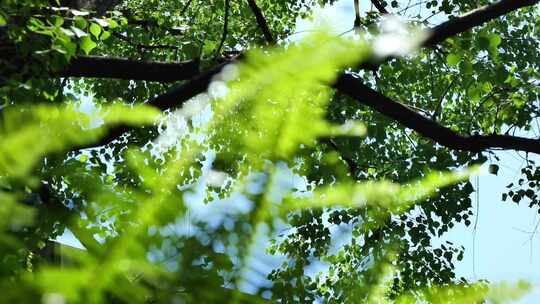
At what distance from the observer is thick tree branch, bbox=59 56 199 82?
4766mm

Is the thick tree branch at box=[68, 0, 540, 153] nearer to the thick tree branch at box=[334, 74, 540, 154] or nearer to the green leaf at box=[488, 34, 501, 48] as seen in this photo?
the thick tree branch at box=[334, 74, 540, 154]

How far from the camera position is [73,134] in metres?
0.75

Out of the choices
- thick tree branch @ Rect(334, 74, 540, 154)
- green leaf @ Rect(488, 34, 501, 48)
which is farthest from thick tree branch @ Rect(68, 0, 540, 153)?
green leaf @ Rect(488, 34, 501, 48)

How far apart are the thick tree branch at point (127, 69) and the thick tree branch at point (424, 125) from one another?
1.16 m

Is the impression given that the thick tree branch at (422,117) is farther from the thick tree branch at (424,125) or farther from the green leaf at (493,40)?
the green leaf at (493,40)

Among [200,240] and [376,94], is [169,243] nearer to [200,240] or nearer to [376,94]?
[200,240]

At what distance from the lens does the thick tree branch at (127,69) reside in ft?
15.6

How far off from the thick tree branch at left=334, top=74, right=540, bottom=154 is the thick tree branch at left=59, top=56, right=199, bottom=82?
3.81 ft

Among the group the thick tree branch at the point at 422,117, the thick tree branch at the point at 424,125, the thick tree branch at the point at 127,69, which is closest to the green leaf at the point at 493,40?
the thick tree branch at the point at 422,117

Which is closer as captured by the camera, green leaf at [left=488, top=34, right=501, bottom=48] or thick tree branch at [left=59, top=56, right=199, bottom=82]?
thick tree branch at [left=59, top=56, right=199, bottom=82]

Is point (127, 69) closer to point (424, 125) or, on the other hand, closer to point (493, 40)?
point (424, 125)

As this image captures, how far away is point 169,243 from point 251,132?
18 cm

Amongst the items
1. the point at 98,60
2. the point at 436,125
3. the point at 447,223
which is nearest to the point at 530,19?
the point at 447,223

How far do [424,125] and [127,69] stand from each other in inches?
90.4
